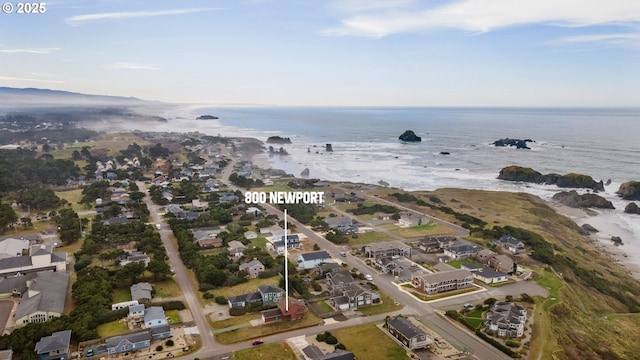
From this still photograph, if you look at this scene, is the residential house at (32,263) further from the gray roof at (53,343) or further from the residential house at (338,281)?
the residential house at (338,281)

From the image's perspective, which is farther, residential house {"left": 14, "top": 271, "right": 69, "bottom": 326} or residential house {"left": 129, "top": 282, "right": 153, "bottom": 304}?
residential house {"left": 129, "top": 282, "right": 153, "bottom": 304}

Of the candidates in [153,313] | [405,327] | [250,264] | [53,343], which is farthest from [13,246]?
[405,327]

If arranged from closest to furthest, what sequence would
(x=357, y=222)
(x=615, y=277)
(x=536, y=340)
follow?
(x=536, y=340) → (x=615, y=277) → (x=357, y=222)

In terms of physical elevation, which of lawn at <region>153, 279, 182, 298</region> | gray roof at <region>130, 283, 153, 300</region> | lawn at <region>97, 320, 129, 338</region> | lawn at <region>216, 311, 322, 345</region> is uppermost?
gray roof at <region>130, 283, 153, 300</region>

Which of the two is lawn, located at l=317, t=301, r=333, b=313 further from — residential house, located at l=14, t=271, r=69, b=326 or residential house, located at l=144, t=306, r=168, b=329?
residential house, located at l=14, t=271, r=69, b=326

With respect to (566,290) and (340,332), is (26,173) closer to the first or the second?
(340,332)

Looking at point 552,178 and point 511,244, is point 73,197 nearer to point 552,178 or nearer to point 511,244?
point 511,244

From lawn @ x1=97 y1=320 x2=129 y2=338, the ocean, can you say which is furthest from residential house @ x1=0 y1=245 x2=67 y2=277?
the ocean

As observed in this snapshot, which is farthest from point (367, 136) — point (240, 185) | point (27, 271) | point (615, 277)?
point (27, 271)
